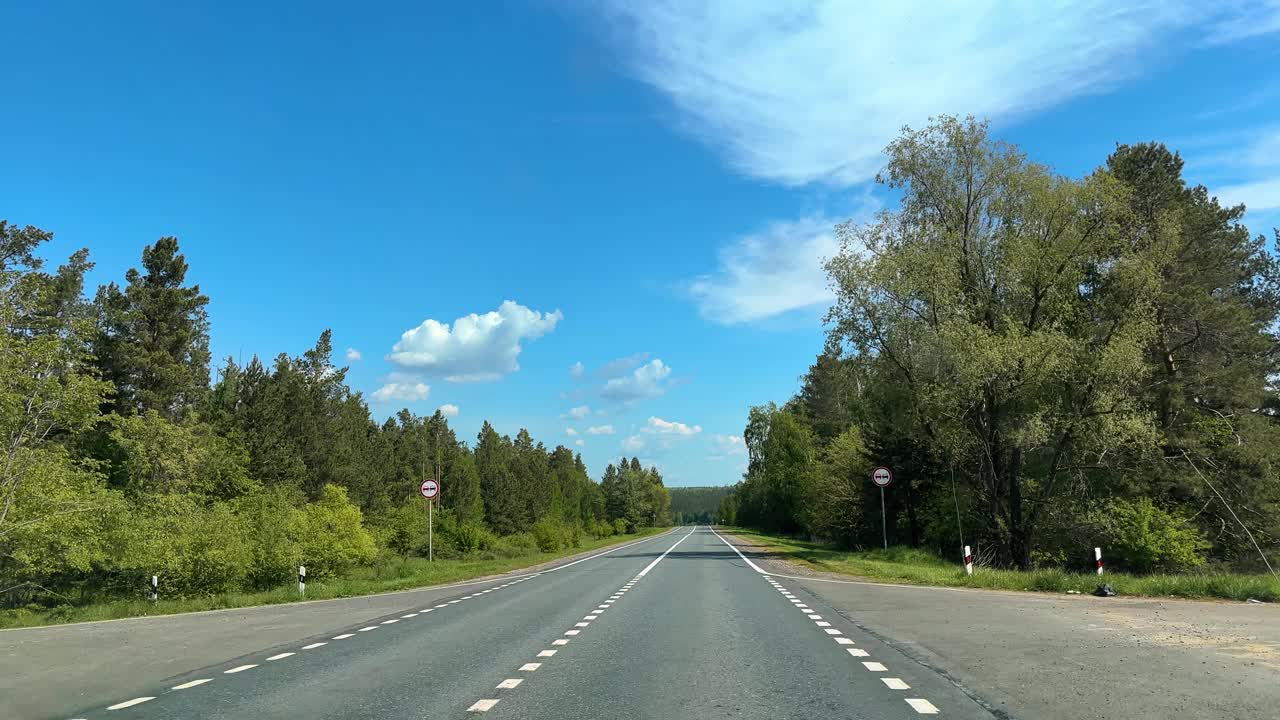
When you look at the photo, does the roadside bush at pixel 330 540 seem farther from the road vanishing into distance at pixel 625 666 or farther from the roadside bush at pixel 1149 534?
the roadside bush at pixel 1149 534

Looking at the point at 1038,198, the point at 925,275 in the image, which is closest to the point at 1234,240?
the point at 1038,198

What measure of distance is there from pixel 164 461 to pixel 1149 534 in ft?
129

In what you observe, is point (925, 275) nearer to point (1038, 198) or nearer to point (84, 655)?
point (1038, 198)

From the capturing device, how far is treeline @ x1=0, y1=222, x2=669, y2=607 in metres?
23.6

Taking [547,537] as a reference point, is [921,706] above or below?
above

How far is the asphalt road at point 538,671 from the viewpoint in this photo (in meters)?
7.16

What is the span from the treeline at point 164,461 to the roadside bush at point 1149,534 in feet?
92.3

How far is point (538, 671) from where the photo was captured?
9.08 meters

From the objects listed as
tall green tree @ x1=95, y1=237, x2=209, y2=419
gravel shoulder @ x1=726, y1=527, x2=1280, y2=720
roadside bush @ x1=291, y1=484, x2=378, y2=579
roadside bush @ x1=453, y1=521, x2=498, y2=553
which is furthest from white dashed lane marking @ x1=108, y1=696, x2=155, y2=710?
roadside bush @ x1=453, y1=521, x2=498, y2=553

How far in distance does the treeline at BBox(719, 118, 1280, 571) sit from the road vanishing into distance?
532 inches

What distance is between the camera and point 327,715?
6.96 metres

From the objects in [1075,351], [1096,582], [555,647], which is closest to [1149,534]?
[1075,351]

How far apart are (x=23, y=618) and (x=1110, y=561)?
125 feet

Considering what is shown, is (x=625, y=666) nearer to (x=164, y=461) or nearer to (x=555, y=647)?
(x=555, y=647)
